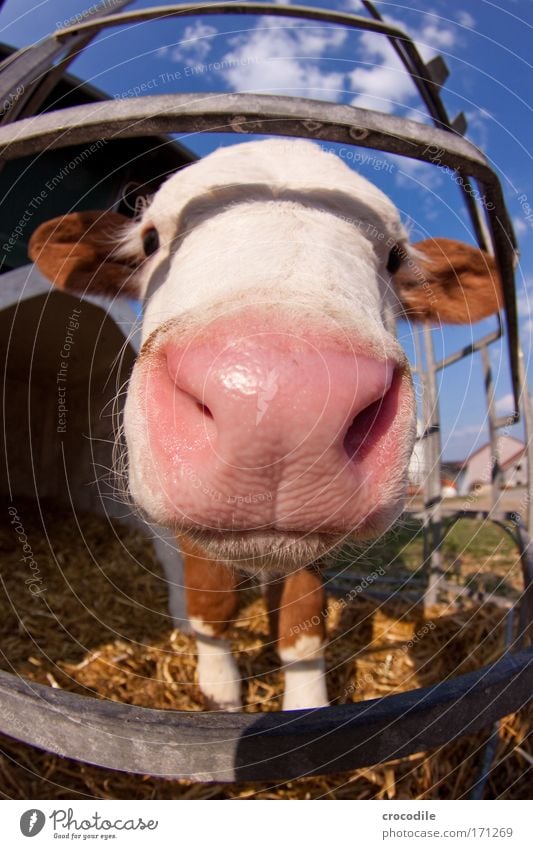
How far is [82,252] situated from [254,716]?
5.00 feet

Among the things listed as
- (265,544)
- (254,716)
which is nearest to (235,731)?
(254,716)

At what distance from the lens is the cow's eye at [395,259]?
1493mm

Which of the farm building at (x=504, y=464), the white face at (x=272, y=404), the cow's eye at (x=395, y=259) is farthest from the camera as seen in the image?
the farm building at (x=504, y=464)

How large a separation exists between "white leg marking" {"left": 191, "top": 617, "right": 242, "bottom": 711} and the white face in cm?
94

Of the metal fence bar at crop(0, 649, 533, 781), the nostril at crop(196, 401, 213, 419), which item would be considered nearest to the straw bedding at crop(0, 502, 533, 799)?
the metal fence bar at crop(0, 649, 533, 781)

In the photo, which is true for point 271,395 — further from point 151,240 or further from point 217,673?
point 217,673

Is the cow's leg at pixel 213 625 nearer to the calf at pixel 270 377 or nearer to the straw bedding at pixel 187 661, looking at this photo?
the straw bedding at pixel 187 661

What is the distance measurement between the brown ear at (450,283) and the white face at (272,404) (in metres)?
0.68

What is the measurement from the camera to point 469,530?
14.3 ft

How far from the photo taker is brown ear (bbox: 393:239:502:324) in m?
1.69

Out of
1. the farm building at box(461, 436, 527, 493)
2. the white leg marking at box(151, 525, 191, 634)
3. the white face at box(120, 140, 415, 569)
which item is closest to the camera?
the white face at box(120, 140, 415, 569)

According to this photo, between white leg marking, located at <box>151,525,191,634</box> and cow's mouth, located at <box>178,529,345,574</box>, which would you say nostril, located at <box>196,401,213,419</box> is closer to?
cow's mouth, located at <box>178,529,345,574</box>
